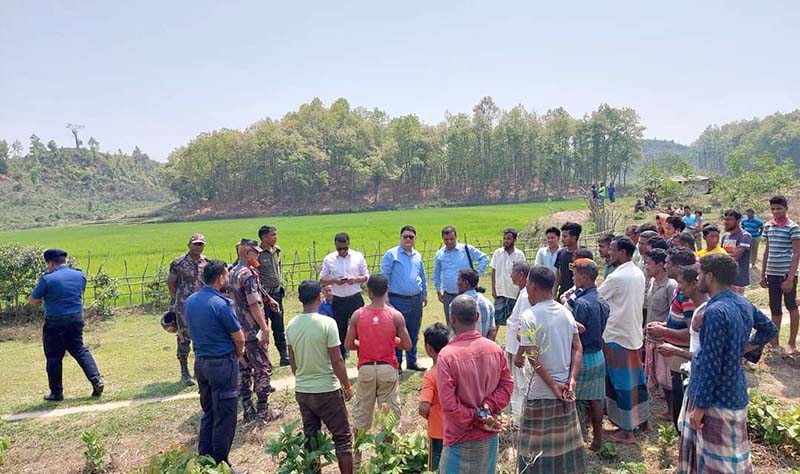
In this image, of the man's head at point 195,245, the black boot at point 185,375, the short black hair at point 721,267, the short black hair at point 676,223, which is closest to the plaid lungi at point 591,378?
the short black hair at point 721,267

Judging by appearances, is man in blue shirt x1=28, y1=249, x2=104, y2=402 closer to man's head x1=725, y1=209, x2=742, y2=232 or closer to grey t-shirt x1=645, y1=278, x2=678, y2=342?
grey t-shirt x1=645, y1=278, x2=678, y2=342

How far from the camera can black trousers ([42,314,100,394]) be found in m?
5.68

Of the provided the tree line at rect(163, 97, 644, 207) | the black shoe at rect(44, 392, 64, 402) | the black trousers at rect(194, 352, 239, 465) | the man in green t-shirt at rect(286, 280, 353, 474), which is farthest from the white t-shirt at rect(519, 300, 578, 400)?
the tree line at rect(163, 97, 644, 207)

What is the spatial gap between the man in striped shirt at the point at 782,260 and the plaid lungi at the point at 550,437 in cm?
428

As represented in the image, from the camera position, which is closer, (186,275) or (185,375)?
(186,275)

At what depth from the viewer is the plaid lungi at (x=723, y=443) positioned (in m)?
2.86

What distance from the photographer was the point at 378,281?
4035mm

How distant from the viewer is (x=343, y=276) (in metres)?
6.09

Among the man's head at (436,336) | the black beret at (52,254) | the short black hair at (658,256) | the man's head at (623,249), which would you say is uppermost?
the black beret at (52,254)

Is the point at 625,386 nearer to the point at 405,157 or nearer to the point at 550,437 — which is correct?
the point at 550,437

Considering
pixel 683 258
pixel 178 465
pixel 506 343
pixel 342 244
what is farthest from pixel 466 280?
pixel 178 465

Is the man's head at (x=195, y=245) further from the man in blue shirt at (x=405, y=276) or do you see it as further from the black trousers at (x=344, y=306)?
the man in blue shirt at (x=405, y=276)

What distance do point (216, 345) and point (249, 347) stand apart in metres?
1.25

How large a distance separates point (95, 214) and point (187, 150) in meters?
16.0
